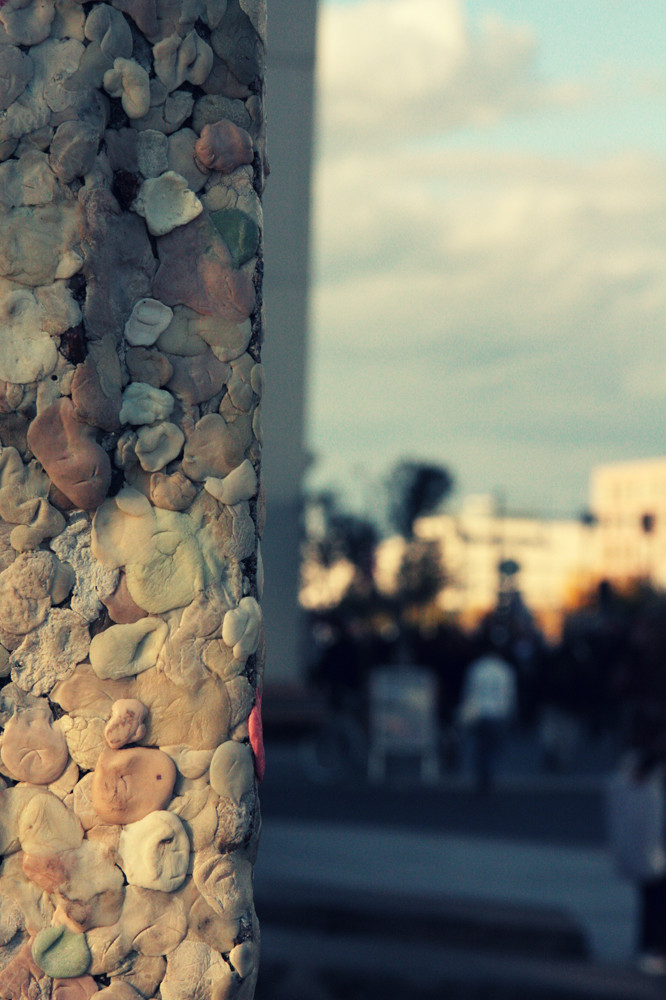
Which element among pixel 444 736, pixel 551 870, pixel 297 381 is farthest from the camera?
pixel 444 736

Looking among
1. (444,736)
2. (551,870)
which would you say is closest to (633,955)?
(551,870)

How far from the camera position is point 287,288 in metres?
5.57

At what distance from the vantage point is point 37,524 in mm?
1213

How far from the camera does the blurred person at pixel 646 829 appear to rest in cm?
661

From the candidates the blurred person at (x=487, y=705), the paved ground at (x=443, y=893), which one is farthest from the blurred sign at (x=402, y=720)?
the blurred person at (x=487, y=705)

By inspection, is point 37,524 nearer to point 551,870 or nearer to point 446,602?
point 551,870

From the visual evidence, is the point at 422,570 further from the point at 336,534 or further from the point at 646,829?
the point at 646,829

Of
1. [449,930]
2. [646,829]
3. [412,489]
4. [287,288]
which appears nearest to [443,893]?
[646,829]

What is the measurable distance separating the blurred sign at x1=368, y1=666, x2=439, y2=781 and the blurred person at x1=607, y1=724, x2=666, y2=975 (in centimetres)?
1007

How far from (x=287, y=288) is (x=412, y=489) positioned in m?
25.2

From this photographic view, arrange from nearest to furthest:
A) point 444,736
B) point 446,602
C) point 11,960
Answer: point 11,960 < point 444,736 < point 446,602

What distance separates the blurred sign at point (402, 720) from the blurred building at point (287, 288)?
11.3m

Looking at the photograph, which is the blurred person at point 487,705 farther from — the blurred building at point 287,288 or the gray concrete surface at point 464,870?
the blurred building at point 287,288

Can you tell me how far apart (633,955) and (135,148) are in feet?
23.2
